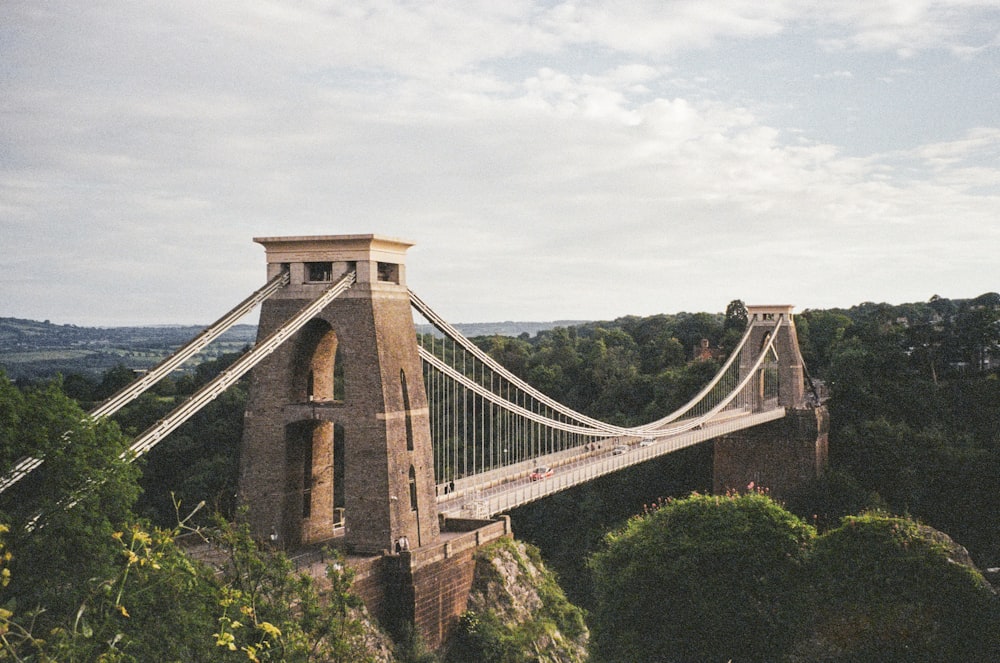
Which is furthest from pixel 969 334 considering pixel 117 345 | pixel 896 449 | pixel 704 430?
pixel 117 345

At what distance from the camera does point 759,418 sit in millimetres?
41188

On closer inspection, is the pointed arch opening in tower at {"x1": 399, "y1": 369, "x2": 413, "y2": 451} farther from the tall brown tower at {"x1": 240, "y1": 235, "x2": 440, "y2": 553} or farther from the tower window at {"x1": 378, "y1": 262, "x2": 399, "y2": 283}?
the tower window at {"x1": 378, "y1": 262, "x2": 399, "y2": 283}

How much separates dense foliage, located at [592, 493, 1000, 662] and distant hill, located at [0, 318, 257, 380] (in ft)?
123

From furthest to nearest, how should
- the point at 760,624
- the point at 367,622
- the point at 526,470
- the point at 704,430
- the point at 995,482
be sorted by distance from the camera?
1. the point at 995,482
2. the point at 704,430
3. the point at 526,470
4. the point at 760,624
5. the point at 367,622

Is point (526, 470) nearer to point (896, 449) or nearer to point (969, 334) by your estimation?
point (896, 449)

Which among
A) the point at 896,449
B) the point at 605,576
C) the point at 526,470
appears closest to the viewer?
the point at 605,576

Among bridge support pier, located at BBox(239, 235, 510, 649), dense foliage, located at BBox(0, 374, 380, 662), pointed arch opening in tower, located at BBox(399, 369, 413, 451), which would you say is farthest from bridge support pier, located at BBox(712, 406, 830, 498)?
dense foliage, located at BBox(0, 374, 380, 662)

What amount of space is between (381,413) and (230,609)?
752 cm

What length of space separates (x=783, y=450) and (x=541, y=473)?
19331 millimetres

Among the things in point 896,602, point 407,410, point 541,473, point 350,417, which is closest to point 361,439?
point 350,417

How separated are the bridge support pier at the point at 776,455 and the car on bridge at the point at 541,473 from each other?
676 inches

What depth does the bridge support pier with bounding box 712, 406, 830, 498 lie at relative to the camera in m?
41.5

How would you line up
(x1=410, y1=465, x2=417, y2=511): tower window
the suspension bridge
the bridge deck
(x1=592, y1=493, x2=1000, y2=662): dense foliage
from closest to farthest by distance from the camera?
the suspension bridge, (x1=410, y1=465, x2=417, y2=511): tower window, (x1=592, y1=493, x2=1000, y2=662): dense foliage, the bridge deck

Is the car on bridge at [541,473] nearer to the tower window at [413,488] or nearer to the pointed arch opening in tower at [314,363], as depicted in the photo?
the tower window at [413,488]
